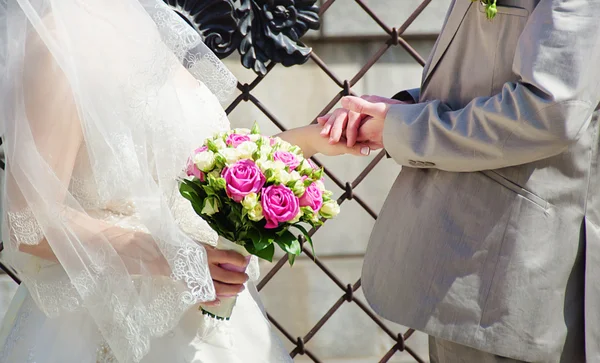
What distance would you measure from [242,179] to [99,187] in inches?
12.7

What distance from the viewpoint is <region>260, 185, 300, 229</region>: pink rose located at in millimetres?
1244

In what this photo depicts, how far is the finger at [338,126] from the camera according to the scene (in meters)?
1.61

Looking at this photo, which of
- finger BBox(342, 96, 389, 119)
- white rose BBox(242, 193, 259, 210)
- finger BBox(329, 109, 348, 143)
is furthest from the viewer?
finger BBox(329, 109, 348, 143)

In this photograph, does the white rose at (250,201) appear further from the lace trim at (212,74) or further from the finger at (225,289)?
the lace trim at (212,74)

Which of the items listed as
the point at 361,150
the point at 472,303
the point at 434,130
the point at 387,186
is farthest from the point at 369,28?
the point at 472,303

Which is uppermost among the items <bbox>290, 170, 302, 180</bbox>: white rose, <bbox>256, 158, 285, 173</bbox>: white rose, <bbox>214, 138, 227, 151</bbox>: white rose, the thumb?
<bbox>214, 138, 227, 151</bbox>: white rose

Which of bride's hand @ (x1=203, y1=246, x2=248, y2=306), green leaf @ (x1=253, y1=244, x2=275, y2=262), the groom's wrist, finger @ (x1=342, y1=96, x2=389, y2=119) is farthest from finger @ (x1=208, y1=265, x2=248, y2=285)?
the groom's wrist

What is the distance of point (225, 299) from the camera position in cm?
147

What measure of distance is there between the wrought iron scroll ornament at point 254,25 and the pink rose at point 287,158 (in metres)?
0.78

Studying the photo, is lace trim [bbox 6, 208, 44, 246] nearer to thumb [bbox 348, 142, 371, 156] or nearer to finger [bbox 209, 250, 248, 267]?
finger [bbox 209, 250, 248, 267]

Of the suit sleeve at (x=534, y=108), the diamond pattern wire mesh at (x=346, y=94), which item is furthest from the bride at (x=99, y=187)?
the diamond pattern wire mesh at (x=346, y=94)

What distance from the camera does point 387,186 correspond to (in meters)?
2.62

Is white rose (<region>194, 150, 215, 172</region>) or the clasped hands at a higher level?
white rose (<region>194, 150, 215, 172</region>)

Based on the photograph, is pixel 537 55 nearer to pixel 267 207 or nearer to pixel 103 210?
pixel 267 207
